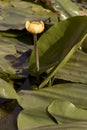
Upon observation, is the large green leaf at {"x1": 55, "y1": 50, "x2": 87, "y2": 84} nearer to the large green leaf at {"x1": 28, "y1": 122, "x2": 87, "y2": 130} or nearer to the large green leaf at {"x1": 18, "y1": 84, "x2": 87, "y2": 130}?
the large green leaf at {"x1": 18, "y1": 84, "x2": 87, "y2": 130}

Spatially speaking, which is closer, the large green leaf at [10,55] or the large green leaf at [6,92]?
the large green leaf at [6,92]

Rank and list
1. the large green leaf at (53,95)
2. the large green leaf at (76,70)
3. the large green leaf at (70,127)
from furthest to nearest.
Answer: the large green leaf at (76,70) < the large green leaf at (53,95) < the large green leaf at (70,127)

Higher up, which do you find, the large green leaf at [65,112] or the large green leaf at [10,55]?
the large green leaf at [65,112]

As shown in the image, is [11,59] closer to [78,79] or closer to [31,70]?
[31,70]

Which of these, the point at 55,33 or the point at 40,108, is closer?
the point at 40,108

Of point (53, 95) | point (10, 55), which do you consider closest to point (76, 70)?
point (53, 95)

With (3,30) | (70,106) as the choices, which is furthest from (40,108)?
(3,30)

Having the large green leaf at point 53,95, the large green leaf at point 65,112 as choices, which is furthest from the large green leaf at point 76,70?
the large green leaf at point 65,112

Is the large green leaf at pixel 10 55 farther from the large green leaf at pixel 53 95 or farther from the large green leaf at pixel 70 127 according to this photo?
the large green leaf at pixel 70 127
